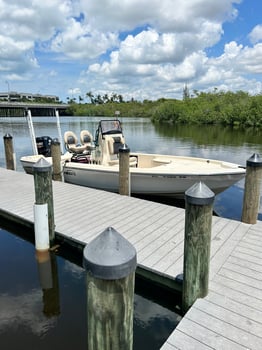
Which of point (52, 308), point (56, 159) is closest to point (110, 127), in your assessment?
point (56, 159)

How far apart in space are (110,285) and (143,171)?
4733 mm

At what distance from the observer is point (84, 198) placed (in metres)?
5.37

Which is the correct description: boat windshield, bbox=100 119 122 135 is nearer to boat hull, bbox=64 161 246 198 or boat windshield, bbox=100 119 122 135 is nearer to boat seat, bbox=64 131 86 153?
boat hull, bbox=64 161 246 198

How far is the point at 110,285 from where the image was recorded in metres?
1.26

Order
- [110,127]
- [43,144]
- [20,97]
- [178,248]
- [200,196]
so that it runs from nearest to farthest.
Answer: [200,196], [178,248], [110,127], [43,144], [20,97]

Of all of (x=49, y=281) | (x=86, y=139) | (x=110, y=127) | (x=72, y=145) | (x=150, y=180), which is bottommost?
(x=49, y=281)

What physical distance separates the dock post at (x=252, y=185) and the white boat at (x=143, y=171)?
161cm

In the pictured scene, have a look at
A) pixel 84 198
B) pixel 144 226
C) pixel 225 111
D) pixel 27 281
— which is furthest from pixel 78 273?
pixel 225 111

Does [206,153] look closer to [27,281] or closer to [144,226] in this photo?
[144,226]

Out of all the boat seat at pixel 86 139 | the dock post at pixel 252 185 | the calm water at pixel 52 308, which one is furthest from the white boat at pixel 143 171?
the calm water at pixel 52 308

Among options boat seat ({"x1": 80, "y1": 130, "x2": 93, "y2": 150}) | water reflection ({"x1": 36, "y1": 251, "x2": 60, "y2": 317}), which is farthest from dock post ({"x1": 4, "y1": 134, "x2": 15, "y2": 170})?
water reflection ({"x1": 36, "y1": 251, "x2": 60, "y2": 317})

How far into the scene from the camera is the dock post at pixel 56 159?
21.5 ft

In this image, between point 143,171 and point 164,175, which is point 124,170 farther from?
point 164,175

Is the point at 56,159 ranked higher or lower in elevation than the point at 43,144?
lower
